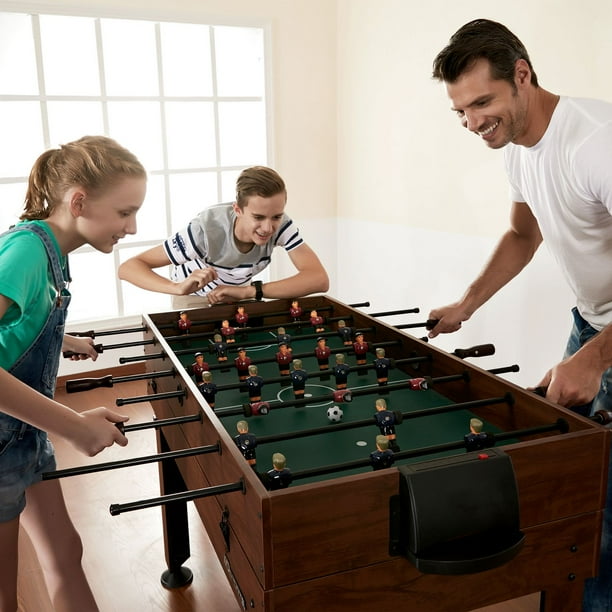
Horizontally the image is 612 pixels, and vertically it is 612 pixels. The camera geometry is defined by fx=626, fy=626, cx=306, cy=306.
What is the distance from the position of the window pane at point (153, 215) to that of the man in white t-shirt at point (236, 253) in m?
1.59

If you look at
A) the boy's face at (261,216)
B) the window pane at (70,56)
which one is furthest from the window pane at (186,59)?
the boy's face at (261,216)

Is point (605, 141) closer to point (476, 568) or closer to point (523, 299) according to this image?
point (476, 568)

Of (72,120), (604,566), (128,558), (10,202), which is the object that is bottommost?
(128,558)

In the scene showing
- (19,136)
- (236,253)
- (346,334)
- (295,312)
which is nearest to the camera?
(346,334)

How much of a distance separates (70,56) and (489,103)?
313 centimetres

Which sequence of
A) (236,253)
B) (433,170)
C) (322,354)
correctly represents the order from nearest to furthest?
1. (322,354)
2. (236,253)
3. (433,170)

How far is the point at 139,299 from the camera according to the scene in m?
4.54

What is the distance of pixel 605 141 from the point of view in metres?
1.68

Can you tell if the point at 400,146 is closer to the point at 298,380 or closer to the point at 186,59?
the point at 186,59

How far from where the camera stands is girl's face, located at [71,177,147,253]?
5.03 ft

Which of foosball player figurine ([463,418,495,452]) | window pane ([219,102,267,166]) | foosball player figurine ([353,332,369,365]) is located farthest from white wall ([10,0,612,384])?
foosball player figurine ([463,418,495,452])

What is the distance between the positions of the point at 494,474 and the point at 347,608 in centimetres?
35

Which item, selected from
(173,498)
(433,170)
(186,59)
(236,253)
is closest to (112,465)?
(173,498)

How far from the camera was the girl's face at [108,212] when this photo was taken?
1.53 metres
